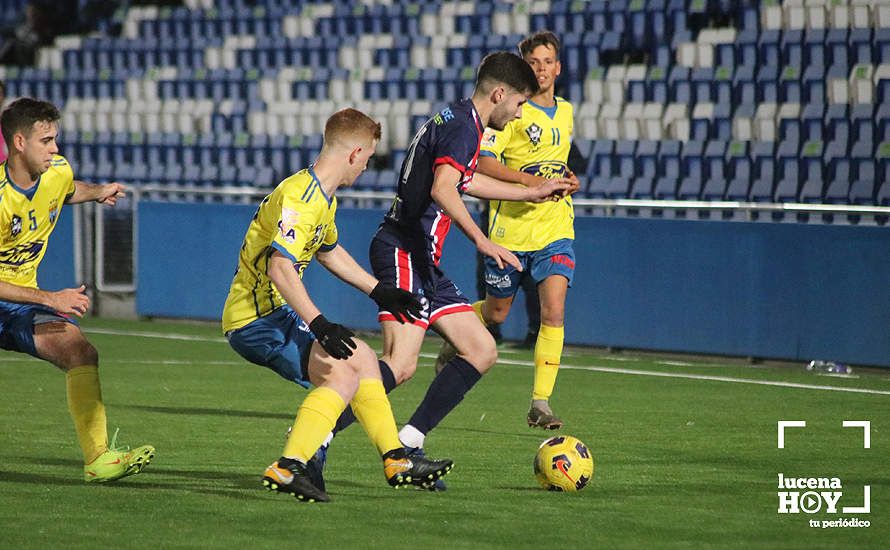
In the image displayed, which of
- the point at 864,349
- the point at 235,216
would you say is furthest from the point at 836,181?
the point at 235,216

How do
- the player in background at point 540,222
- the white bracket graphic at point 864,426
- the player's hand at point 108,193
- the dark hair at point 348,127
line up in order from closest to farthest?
the dark hair at point 348,127 → the player's hand at point 108,193 → the white bracket graphic at point 864,426 → the player in background at point 540,222

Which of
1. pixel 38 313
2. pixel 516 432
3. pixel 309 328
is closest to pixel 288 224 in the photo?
pixel 309 328

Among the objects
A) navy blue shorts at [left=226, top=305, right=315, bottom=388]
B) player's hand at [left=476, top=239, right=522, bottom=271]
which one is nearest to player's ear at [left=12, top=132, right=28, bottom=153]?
navy blue shorts at [left=226, top=305, right=315, bottom=388]

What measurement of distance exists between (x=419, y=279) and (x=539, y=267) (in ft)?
6.88

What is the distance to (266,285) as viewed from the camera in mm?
6570

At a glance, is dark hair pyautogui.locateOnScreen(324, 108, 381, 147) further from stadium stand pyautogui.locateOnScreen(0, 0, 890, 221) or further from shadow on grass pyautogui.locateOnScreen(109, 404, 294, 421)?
stadium stand pyautogui.locateOnScreen(0, 0, 890, 221)

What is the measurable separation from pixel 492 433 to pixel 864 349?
4.79 meters

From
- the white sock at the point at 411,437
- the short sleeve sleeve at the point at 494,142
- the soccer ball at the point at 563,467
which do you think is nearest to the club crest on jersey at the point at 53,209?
the white sock at the point at 411,437

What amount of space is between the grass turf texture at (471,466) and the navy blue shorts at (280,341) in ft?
1.88

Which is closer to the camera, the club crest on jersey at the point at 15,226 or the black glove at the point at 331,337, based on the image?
the black glove at the point at 331,337

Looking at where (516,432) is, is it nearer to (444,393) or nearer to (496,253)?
(444,393)

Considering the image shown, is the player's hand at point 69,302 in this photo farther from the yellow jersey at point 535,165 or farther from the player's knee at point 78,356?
the yellow jersey at point 535,165

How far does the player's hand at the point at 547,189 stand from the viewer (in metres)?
7.77

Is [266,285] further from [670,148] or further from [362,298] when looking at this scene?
[670,148]
